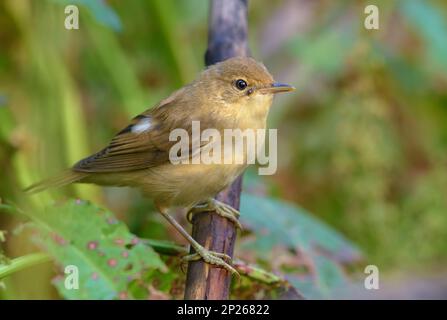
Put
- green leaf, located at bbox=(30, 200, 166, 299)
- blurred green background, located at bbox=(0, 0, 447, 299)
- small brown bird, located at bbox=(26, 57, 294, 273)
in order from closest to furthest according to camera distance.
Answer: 1. green leaf, located at bbox=(30, 200, 166, 299)
2. small brown bird, located at bbox=(26, 57, 294, 273)
3. blurred green background, located at bbox=(0, 0, 447, 299)

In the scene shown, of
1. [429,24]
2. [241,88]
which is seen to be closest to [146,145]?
[241,88]

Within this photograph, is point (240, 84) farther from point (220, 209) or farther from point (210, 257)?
point (210, 257)

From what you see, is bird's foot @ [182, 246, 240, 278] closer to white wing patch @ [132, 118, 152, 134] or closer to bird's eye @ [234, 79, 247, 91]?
white wing patch @ [132, 118, 152, 134]

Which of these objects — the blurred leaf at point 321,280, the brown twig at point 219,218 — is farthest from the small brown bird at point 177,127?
the blurred leaf at point 321,280

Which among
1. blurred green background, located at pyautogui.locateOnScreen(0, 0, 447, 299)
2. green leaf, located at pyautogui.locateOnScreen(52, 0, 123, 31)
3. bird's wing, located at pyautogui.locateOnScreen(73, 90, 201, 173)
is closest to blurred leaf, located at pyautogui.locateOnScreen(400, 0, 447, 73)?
blurred green background, located at pyautogui.locateOnScreen(0, 0, 447, 299)

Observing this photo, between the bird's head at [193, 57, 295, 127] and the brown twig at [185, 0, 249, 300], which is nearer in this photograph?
the brown twig at [185, 0, 249, 300]

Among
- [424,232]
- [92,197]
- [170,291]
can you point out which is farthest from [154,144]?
[424,232]

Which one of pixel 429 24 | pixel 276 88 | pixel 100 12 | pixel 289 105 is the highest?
pixel 429 24
